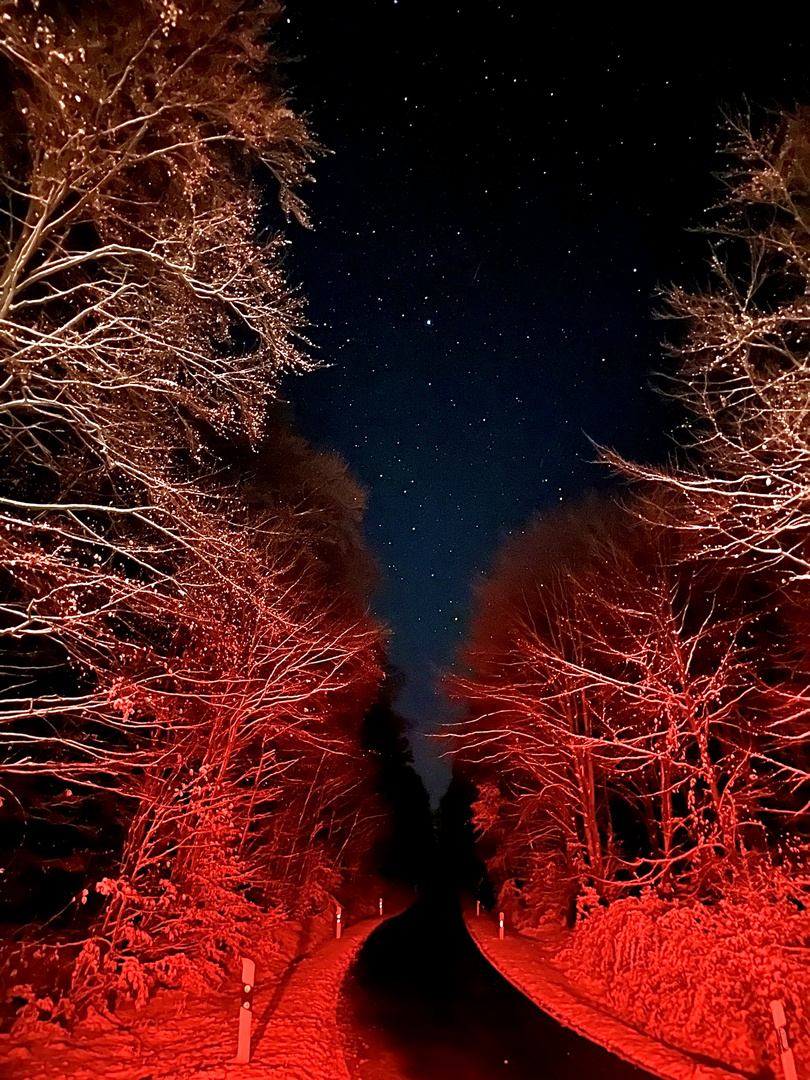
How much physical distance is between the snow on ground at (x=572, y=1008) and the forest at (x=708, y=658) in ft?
1.22

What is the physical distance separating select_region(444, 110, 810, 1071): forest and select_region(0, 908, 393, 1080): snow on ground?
451 cm

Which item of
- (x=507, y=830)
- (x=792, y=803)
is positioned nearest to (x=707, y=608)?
(x=792, y=803)

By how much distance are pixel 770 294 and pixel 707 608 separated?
1068 centimetres

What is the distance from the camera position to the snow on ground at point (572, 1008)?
6605mm

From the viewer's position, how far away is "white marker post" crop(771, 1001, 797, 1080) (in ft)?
18.7

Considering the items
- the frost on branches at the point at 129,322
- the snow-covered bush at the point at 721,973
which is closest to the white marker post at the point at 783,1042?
the snow-covered bush at the point at 721,973

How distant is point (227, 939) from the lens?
10.2 m

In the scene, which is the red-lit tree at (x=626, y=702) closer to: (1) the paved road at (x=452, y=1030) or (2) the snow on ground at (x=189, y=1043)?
(1) the paved road at (x=452, y=1030)

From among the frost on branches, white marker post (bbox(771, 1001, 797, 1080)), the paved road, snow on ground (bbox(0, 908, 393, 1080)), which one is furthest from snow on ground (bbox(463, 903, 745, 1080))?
the frost on branches

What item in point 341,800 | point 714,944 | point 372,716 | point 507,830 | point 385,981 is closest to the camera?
point 714,944

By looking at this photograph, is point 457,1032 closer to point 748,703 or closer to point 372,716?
point 748,703

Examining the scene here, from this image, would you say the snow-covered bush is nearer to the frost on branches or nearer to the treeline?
the treeline

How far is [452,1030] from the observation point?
8242mm

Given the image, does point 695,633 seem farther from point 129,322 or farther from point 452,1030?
point 129,322
